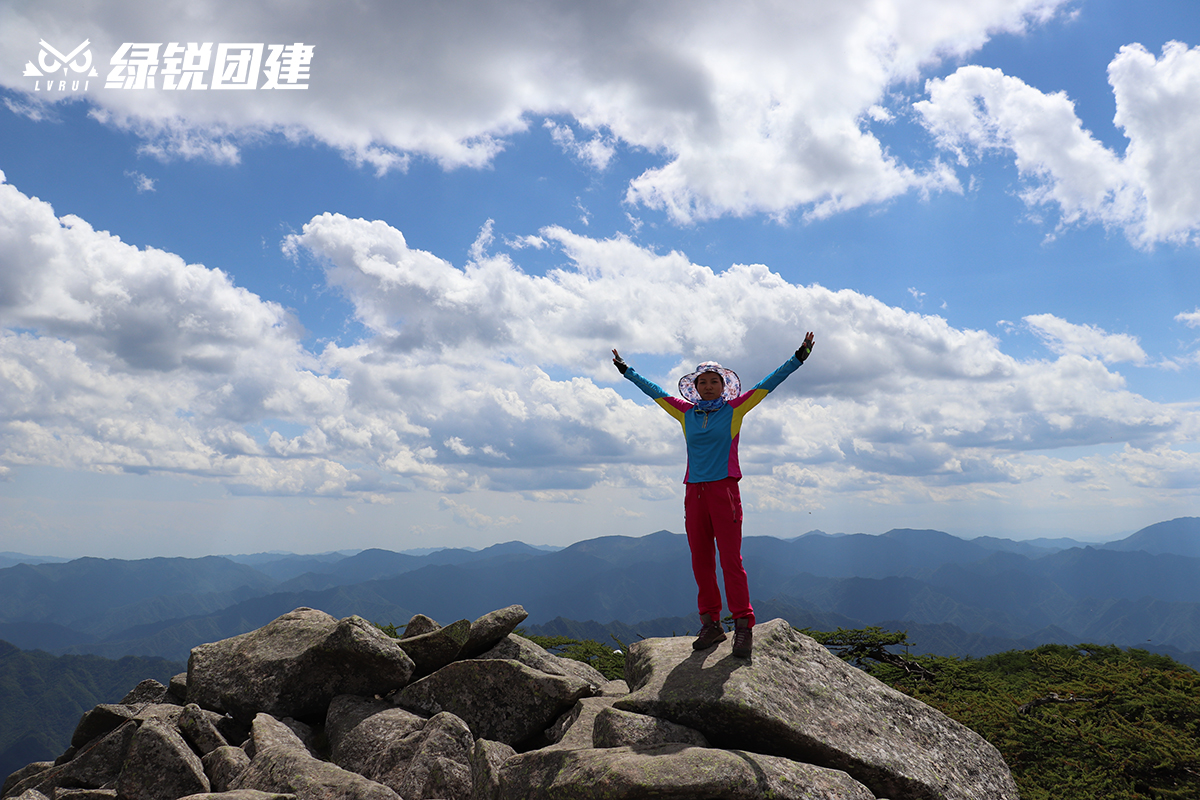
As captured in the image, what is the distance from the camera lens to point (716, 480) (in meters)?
11.5

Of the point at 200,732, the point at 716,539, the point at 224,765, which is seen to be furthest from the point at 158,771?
the point at 716,539

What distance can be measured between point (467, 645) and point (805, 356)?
9885mm

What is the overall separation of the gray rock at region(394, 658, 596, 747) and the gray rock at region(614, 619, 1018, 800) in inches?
65.8

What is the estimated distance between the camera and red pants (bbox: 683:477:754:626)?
440 inches

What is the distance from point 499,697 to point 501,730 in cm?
59

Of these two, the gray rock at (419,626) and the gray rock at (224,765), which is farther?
the gray rock at (419,626)

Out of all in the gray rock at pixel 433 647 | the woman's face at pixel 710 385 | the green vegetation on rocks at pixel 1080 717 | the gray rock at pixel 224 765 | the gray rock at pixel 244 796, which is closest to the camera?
the gray rock at pixel 244 796

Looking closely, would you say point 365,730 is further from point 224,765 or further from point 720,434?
point 720,434

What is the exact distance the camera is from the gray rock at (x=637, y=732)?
8.73m

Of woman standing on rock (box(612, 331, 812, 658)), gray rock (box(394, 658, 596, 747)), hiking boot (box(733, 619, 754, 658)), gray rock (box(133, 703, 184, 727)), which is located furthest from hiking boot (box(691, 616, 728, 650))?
gray rock (box(133, 703, 184, 727))

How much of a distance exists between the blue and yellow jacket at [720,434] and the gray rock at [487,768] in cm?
561

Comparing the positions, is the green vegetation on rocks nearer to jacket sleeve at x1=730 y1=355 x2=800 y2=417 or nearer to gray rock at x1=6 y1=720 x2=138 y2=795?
jacket sleeve at x1=730 y1=355 x2=800 y2=417

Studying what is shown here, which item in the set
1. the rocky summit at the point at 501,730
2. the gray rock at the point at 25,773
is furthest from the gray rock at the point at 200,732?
the gray rock at the point at 25,773

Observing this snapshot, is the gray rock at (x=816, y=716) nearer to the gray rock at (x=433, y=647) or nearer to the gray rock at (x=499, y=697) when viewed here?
the gray rock at (x=499, y=697)
